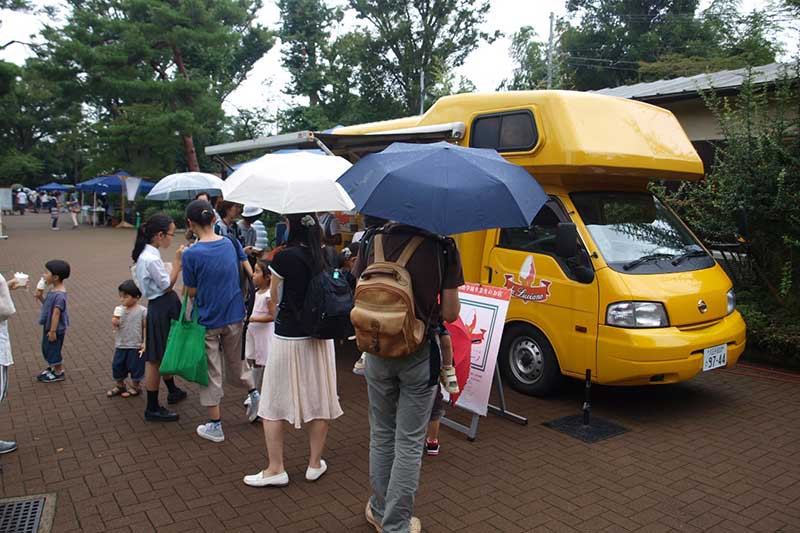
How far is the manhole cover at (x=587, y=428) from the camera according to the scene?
16.6ft

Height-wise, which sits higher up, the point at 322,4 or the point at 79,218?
the point at 322,4

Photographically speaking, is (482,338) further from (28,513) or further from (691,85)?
(691,85)

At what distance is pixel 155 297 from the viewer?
16.9 feet

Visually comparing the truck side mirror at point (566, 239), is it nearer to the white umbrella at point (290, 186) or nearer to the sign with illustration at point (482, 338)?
the sign with illustration at point (482, 338)

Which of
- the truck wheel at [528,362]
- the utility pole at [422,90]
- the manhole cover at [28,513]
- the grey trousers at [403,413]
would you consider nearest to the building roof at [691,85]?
the truck wheel at [528,362]

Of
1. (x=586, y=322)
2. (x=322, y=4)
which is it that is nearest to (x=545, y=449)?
(x=586, y=322)

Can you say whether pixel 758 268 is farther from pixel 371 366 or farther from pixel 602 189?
pixel 371 366

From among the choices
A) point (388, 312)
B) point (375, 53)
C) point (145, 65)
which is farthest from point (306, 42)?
point (388, 312)

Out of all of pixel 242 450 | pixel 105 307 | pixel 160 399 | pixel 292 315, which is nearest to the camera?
pixel 292 315

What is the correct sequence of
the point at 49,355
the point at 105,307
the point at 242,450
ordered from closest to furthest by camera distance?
the point at 242,450, the point at 49,355, the point at 105,307

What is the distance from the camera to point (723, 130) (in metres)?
7.60

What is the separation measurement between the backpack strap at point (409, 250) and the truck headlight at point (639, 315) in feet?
8.80

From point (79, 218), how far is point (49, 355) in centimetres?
3460

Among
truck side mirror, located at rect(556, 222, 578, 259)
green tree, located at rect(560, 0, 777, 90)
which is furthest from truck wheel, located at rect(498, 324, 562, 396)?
green tree, located at rect(560, 0, 777, 90)
